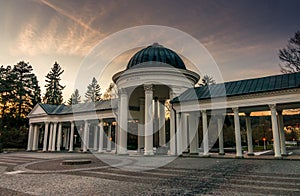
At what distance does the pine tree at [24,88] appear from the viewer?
5541 cm

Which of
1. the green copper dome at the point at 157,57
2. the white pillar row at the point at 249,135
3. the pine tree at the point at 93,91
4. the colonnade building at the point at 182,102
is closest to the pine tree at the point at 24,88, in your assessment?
the pine tree at the point at 93,91

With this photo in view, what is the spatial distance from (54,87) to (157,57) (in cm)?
5283

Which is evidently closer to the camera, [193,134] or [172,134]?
[172,134]

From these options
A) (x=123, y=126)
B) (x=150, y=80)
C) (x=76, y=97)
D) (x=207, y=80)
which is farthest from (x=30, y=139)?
(x=207, y=80)

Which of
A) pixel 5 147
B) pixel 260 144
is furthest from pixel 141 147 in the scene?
pixel 260 144

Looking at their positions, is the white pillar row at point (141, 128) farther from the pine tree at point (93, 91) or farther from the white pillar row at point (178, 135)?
the pine tree at point (93, 91)

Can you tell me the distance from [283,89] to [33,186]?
1881 cm

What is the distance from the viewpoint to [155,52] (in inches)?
1034

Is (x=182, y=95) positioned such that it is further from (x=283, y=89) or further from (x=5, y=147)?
(x=5, y=147)

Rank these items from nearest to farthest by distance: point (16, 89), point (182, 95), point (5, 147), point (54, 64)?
point (182, 95) → point (5, 147) → point (16, 89) → point (54, 64)

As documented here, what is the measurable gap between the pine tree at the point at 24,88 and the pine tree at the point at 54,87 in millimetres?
5439

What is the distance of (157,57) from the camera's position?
25.9 m

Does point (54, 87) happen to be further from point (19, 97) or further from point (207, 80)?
point (207, 80)

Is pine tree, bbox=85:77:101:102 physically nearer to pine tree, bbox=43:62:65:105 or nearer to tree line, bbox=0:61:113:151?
pine tree, bbox=43:62:65:105
